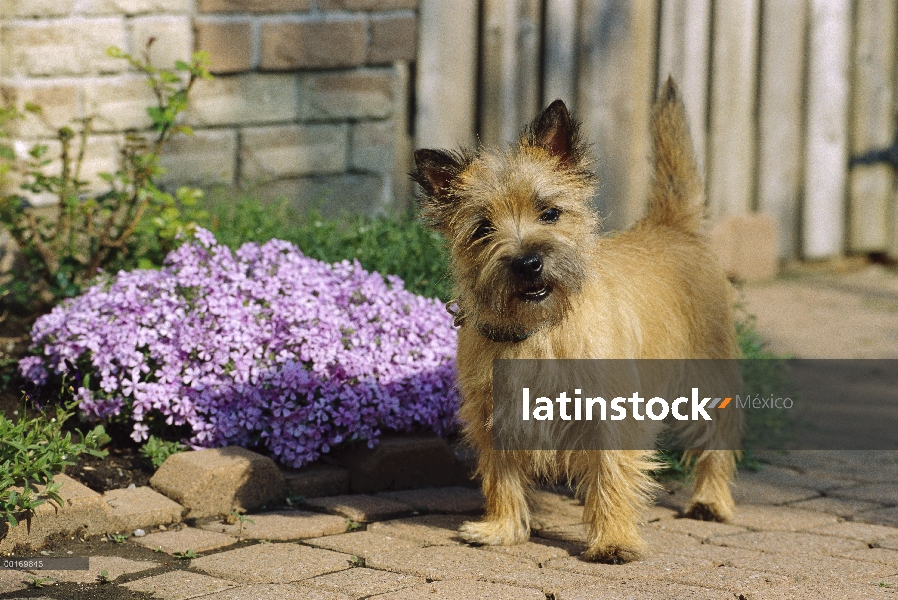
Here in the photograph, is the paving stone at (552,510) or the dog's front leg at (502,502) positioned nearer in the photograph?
the dog's front leg at (502,502)

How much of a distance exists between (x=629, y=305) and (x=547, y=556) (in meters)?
0.95

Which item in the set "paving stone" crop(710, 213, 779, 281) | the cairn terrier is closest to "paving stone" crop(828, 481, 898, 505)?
the cairn terrier

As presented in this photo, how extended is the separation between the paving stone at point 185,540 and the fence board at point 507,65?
3977 mm

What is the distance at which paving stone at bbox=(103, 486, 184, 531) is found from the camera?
3.73m

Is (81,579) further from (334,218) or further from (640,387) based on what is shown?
(334,218)

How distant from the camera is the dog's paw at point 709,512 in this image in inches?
164

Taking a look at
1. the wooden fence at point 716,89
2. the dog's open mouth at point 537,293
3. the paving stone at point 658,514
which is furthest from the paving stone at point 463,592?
the wooden fence at point 716,89

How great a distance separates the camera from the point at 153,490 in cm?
400

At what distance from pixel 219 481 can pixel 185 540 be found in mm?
333

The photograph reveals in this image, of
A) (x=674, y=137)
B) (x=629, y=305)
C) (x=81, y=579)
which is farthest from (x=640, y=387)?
(x=81, y=579)

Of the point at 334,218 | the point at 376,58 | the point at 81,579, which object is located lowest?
the point at 81,579

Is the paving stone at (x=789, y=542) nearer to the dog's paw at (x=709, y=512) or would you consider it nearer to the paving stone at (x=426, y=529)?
the dog's paw at (x=709, y=512)

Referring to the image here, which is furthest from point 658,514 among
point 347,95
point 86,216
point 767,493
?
point 347,95

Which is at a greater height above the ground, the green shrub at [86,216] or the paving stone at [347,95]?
the paving stone at [347,95]
